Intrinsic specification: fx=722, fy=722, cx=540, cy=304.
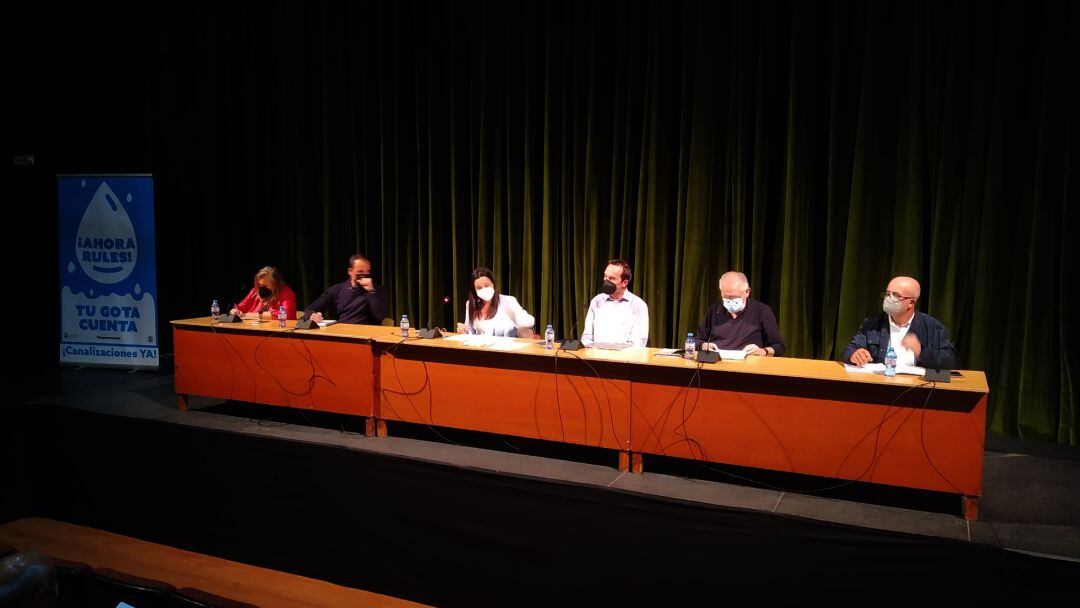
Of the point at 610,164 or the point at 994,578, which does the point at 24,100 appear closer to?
the point at 610,164

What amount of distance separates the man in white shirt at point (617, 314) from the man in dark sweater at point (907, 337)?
121cm

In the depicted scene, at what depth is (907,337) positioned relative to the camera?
142 inches

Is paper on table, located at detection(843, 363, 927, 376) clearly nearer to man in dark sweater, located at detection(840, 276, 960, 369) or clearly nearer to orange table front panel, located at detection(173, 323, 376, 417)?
man in dark sweater, located at detection(840, 276, 960, 369)

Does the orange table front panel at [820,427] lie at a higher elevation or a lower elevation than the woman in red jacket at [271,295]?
lower

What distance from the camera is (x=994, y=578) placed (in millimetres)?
1558

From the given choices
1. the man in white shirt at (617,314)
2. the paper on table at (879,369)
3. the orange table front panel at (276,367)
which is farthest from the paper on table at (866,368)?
the orange table front panel at (276,367)

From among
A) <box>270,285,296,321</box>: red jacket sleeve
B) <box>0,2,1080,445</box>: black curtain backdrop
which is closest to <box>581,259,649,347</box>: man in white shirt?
<box>0,2,1080,445</box>: black curtain backdrop

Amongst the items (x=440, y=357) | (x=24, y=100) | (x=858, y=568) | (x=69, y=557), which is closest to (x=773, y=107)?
(x=440, y=357)

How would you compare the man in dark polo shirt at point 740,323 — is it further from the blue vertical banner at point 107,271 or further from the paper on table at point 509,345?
the blue vertical banner at point 107,271

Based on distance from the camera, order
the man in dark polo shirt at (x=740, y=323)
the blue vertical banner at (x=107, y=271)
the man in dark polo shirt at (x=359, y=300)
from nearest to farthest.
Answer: the man in dark polo shirt at (x=740, y=323)
the man in dark polo shirt at (x=359, y=300)
the blue vertical banner at (x=107, y=271)

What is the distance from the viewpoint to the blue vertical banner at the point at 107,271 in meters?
6.39

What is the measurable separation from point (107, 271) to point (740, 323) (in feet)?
18.3

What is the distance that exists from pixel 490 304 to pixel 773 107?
2.30 m

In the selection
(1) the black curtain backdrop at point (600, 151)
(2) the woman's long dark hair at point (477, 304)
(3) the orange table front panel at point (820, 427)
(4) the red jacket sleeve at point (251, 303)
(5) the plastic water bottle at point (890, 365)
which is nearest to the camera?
(3) the orange table front panel at point (820, 427)
